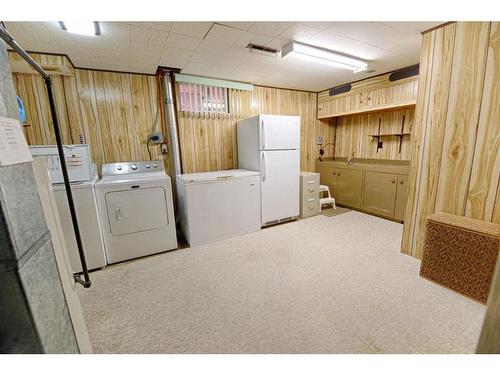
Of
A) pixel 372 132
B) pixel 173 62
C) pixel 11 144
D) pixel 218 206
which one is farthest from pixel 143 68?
pixel 372 132

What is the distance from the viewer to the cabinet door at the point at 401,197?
338 centimetres

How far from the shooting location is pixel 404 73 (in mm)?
3344

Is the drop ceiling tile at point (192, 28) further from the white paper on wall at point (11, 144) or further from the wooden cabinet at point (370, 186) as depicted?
the wooden cabinet at point (370, 186)

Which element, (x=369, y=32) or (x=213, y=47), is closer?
(x=369, y=32)

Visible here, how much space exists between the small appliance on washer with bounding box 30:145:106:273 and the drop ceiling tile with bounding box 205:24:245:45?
5.80 ft

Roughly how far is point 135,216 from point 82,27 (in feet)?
6.14

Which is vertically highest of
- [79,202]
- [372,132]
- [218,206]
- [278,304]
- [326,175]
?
[372,132]

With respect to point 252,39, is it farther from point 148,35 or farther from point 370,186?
point 370,186

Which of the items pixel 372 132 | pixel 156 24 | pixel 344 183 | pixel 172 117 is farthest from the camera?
pixel 344 183

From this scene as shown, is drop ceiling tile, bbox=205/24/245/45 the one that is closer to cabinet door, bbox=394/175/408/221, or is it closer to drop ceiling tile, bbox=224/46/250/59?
drop ceiling tile, bbox=224/46/250/59

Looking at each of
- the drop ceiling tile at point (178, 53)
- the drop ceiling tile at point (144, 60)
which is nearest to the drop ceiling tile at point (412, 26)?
the drop ceiling tile at point (178, 53)

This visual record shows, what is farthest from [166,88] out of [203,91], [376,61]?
[376,61]

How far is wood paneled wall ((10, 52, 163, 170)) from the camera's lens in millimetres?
2703

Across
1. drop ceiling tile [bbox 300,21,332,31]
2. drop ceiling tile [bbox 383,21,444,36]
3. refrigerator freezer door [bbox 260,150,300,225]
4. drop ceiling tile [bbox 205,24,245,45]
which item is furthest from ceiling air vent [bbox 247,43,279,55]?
refrigerator freezer door [bbox 260,150,300,225]
